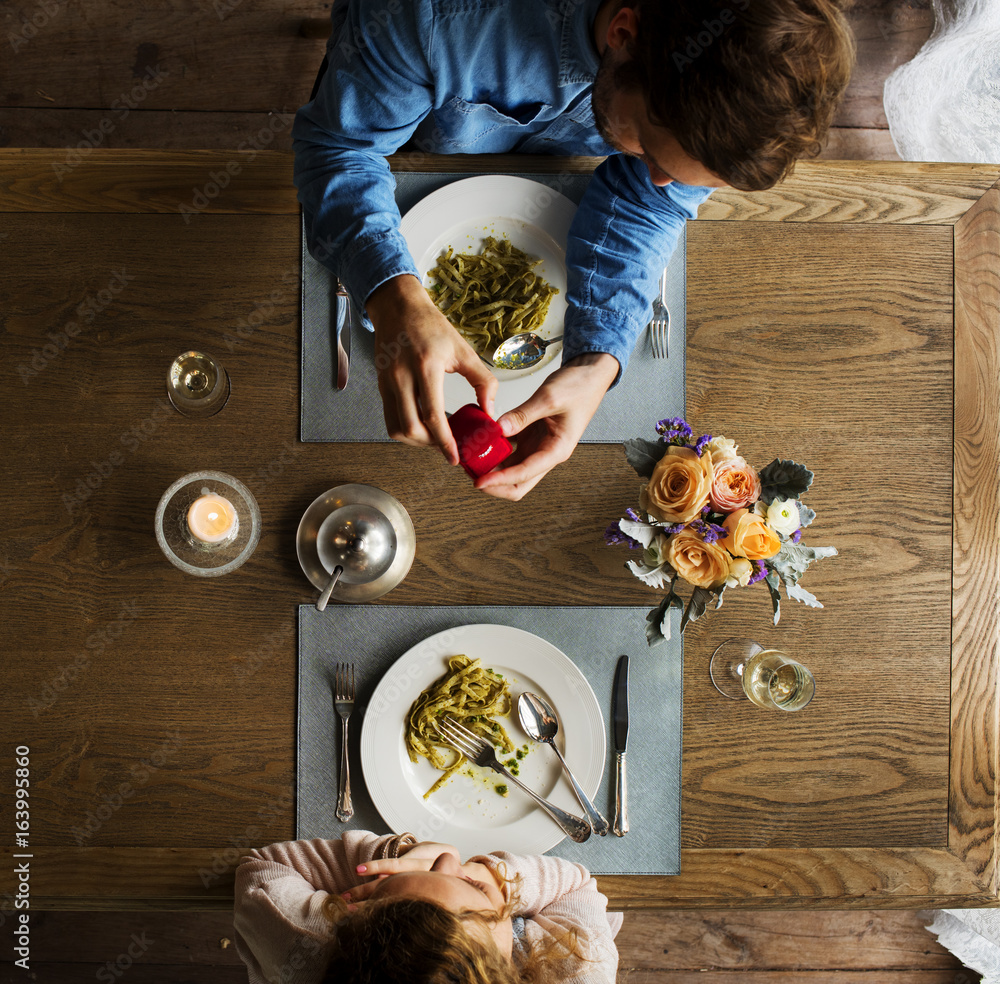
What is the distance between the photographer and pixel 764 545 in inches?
37.2

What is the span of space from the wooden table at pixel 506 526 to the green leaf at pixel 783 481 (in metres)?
0.15

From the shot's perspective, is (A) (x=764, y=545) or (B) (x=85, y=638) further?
(B) (x=85, y=638)

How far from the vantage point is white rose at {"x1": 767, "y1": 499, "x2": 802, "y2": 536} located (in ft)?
3.20

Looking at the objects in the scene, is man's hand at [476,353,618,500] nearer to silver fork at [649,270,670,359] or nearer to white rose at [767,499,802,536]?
silver fork at [649,270,670,359]

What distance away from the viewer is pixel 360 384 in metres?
1.13

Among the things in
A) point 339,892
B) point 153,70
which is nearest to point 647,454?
point 339,892

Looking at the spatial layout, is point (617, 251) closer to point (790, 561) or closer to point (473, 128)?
point (473, 128)

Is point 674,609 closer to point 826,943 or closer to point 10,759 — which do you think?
point 10,759

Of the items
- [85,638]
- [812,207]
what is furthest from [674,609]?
[85,638]

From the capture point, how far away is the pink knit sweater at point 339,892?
1.00 metres

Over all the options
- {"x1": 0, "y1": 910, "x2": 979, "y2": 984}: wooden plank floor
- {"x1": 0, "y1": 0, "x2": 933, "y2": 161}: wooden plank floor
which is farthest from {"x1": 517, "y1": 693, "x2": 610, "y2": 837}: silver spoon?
{"x1": 0, "y1": 0, "x2": 933, "y2": 161}: wooden plank floor

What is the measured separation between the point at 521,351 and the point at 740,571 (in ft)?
1.46

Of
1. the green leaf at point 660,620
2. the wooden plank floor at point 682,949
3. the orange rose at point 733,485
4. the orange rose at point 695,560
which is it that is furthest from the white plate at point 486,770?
the wooden plank floor at point 682,949

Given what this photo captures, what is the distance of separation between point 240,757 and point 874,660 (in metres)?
1.00
